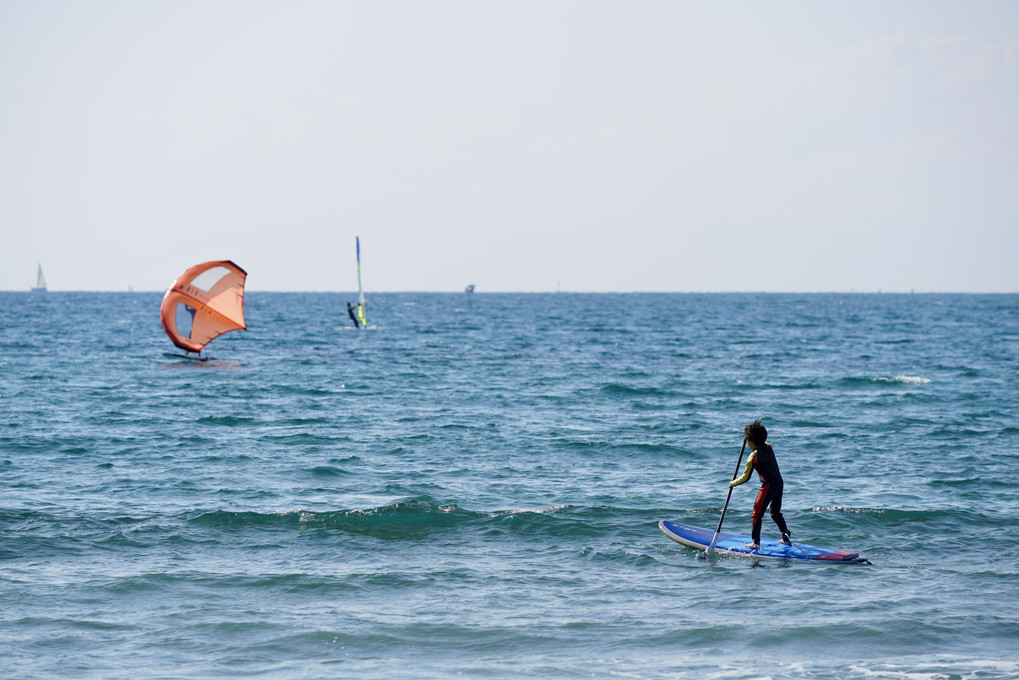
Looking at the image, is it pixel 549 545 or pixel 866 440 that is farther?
pixel 866 440

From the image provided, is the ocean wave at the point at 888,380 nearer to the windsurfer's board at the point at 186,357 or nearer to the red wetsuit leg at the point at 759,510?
the red wetsuit leg at the point at 759,510

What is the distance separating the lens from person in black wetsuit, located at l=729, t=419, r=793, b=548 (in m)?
14.6

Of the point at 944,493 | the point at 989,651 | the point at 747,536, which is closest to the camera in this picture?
the point at 989,651

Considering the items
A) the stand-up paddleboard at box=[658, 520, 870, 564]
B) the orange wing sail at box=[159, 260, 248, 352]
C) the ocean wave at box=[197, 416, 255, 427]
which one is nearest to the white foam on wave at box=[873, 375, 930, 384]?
the ocean wave at box=[197, 416, 255, 427]

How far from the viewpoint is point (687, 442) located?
86.4ft

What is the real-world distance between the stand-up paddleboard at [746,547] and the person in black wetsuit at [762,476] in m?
0.16

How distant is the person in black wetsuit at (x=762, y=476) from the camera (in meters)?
14.6

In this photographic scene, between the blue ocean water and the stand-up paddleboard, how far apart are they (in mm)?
220

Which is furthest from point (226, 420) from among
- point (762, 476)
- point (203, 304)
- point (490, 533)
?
point (203, 304)

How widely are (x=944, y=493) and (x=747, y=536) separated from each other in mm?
5927

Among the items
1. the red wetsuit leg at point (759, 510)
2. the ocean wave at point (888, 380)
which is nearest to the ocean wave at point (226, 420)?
the red wetsuit leg at point (759, 510)

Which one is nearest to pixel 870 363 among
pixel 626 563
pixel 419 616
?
pixel 626 563

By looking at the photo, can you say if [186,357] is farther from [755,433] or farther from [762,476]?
[755,433]

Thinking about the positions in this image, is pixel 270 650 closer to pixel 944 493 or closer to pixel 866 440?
pixel 944 493
